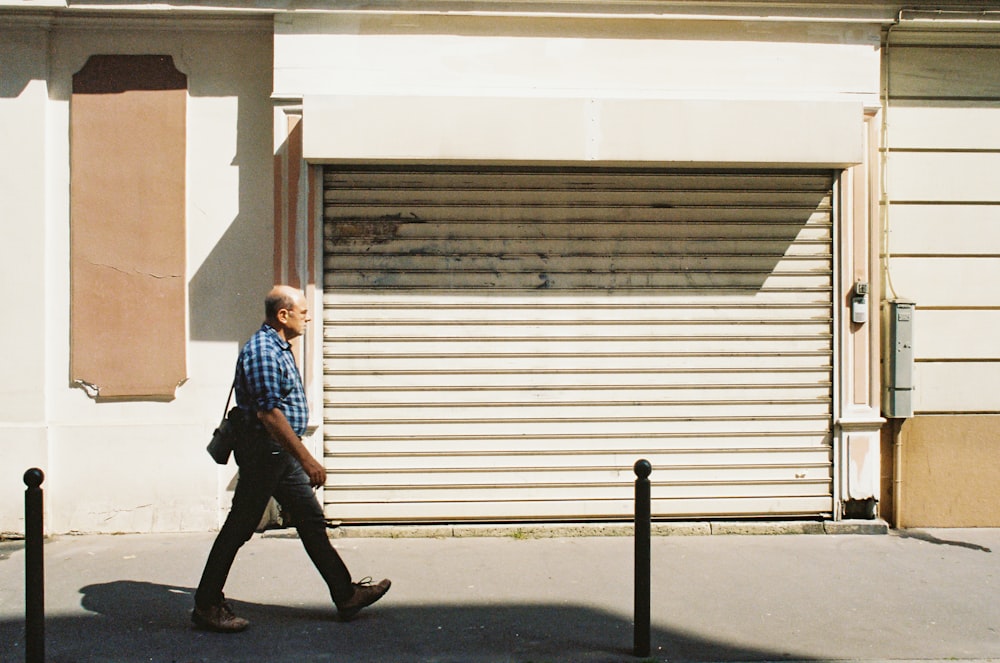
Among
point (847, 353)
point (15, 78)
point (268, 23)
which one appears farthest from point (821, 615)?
point (15, 78)

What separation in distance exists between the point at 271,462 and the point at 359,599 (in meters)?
0.91

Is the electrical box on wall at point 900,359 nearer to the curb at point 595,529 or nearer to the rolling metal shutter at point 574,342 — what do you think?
the rolling metal shutter at point 574,342

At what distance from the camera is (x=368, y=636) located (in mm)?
4879

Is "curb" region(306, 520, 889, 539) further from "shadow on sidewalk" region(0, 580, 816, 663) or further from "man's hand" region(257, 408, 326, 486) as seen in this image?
"man's hand" region(257, 408, 326, 486)

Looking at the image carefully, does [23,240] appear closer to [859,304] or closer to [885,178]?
[859,304]

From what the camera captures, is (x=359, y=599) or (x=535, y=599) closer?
(x=359, y=599)

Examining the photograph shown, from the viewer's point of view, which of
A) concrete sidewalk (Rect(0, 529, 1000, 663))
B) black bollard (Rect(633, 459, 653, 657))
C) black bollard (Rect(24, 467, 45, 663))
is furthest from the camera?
concrete sidewalk (Rect(0, 529, 1000, 663))

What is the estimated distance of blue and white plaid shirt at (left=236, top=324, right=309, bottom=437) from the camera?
4.74 meters

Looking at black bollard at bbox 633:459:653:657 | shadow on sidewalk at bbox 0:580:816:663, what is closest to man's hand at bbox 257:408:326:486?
shadow on sidewalk at bbox 0:580:816:663

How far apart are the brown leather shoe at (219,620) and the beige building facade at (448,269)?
83.2 inches

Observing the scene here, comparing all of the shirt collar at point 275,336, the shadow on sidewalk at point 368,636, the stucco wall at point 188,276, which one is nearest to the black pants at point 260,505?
the shadow on sidewalk at point 368,636

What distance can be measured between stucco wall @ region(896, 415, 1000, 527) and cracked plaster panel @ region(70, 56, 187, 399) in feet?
18.7

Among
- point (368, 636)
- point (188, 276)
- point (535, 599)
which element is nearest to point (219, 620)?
point (368, 636)

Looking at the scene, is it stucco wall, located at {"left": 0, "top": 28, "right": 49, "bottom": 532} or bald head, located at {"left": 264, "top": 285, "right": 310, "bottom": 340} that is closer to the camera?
bald head, located at {"left": 264, "top": 285, "right": 310, "bottom": 340}
